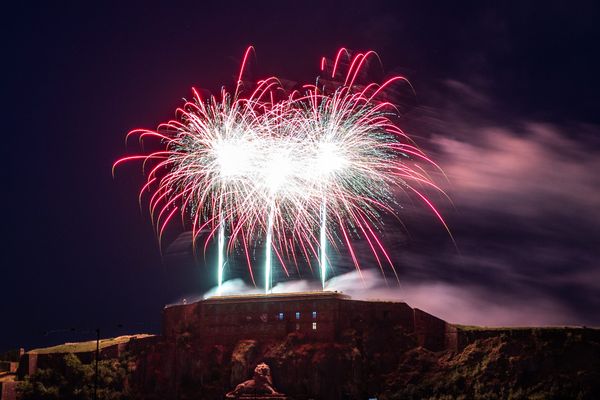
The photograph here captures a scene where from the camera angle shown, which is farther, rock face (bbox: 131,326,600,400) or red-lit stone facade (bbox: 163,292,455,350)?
red-lit stone facade (bbox: 163,292,455,350)

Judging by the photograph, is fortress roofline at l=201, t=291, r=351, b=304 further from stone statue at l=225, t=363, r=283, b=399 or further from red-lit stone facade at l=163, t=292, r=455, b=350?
stone statue at l=225, t=363, r=283, b=399

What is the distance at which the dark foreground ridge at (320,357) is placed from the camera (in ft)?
241

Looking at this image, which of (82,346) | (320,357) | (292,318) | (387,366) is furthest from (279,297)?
(82,346)

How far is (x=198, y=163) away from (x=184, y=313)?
842 inches

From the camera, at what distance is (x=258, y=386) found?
266 feet

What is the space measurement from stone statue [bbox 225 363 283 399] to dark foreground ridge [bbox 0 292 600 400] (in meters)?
0.71

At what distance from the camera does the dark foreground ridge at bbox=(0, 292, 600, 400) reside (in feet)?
241

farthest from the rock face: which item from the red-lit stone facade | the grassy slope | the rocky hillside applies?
the grassy slope

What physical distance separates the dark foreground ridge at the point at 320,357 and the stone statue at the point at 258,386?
71 centimetres

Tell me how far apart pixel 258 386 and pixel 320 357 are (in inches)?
263

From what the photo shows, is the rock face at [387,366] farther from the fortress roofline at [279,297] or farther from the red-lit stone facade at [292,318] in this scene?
the fortress roofline at [279,297]

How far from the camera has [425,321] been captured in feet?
274

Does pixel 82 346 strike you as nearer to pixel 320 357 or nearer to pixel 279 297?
pixel 279 297

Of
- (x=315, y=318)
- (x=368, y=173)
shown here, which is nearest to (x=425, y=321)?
(x=315, y=318)
